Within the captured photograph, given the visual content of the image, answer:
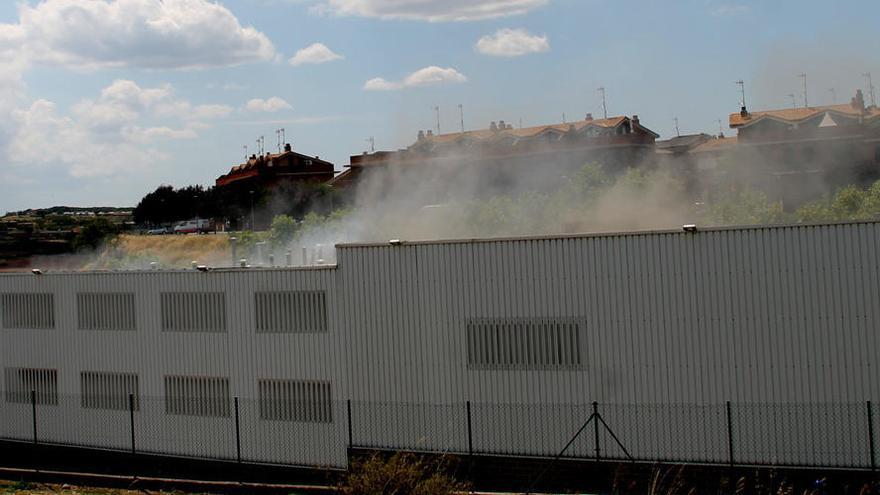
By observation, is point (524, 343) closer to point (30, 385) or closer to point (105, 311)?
point (105, 311)

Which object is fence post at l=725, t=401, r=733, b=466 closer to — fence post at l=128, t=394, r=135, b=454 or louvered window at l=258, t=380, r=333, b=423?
louvered window at l=258, t=380, r=333, b=423

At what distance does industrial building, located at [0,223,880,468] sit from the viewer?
1769 centimetres

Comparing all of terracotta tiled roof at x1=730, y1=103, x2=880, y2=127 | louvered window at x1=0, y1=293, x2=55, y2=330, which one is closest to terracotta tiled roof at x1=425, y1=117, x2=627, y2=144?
terracotta tiled roof at x1=730, y1=103, x2=880, y2=127

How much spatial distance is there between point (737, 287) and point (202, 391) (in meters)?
12.1

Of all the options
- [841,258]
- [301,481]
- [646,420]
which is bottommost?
[301,481]

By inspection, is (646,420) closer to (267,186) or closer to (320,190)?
(320,190)

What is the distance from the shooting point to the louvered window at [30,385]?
2523cm

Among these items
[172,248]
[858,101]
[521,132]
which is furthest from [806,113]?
[172,248]

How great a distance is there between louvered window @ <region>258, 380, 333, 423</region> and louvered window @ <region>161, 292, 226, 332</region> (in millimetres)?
1803

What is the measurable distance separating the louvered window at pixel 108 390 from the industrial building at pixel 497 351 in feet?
0.14

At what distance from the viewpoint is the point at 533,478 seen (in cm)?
1917

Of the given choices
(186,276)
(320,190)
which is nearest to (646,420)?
(186,276)

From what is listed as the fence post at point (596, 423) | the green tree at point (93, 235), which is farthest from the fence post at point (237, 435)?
the green tree at point (93, 235)

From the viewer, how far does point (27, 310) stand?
84.6 feet
